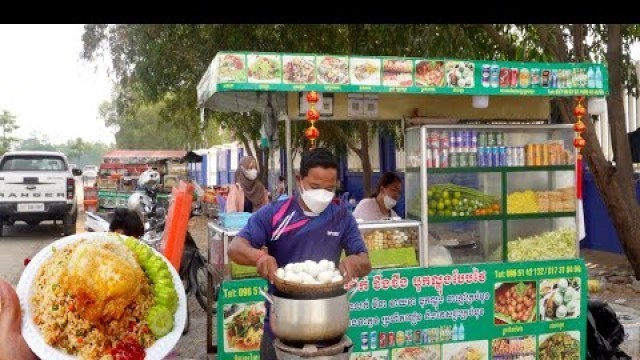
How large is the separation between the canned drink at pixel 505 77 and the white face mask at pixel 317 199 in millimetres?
2476

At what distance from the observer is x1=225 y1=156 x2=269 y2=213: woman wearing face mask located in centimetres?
742

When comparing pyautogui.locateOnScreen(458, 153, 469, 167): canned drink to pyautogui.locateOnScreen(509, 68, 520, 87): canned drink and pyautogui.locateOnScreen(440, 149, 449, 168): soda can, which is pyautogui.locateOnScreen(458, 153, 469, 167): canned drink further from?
pyautogui.locateOnScreen(509, 68, 520, 87): canned drink

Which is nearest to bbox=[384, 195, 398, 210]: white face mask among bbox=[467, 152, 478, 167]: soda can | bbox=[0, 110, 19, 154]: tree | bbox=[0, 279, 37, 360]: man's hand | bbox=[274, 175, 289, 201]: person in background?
bbox=[467, 152, 478, 167]: soda can

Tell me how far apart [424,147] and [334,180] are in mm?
2163

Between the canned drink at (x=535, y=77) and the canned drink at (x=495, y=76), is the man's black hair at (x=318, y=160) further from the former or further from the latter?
the canned drink at (x=535, y=77)

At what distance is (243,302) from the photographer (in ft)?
15.2

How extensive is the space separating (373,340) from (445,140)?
1.78m

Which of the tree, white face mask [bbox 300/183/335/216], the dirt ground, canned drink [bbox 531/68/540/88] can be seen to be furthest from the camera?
the tree

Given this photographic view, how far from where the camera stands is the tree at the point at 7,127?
62.2 metres

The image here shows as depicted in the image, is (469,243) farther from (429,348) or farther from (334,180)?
(334,180)

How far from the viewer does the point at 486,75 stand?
196 inches

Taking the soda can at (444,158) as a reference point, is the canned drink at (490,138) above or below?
above

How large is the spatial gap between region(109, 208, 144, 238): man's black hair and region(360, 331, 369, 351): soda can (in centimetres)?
186

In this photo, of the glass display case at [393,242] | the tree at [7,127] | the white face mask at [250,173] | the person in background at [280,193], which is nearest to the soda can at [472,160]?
the glass display case at [393,242]
